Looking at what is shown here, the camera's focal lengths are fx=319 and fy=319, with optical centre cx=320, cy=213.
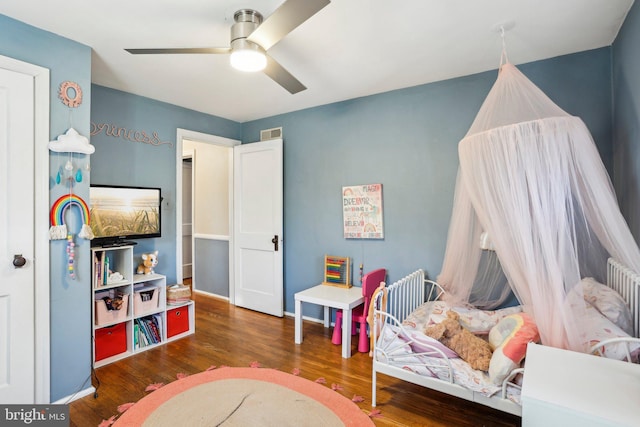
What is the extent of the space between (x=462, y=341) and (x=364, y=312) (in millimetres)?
1124

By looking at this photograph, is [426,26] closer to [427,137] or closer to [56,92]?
[427,137]

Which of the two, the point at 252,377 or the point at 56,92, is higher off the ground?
the point at 56,92

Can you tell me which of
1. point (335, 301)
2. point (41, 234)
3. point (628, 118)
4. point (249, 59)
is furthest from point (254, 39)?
point (628, 118)

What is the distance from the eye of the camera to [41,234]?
2.14 meters

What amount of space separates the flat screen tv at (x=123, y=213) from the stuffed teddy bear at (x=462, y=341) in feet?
9.28

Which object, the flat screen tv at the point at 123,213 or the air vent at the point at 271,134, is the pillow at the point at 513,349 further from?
the air vent at the point at 271,134

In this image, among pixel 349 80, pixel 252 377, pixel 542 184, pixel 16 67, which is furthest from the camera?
pixel 349 80

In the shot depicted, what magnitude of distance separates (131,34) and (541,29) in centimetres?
280

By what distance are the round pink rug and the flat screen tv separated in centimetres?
147

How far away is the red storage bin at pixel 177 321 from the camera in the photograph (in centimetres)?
334

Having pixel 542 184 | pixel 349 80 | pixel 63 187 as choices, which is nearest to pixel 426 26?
pixel 349 80

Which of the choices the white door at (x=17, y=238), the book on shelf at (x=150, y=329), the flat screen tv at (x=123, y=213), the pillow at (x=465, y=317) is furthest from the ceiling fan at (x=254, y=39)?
the book on shelf at (x=150, y=329)

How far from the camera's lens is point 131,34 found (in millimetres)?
2201

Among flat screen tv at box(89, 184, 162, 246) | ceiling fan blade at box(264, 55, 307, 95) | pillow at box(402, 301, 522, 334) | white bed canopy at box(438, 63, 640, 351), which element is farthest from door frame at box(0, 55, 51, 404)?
white bed canopy at box(438, 63, 640, 351)
